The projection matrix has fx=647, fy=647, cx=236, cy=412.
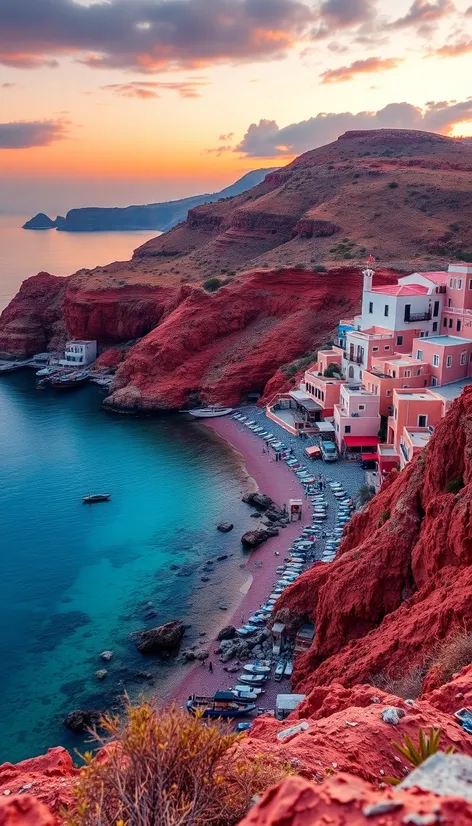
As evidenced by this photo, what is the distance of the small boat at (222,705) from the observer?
79.8 ft

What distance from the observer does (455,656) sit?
14031mm

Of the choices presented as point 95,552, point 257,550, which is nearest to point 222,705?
point 257,550

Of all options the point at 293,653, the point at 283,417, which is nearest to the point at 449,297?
the point at 283,417

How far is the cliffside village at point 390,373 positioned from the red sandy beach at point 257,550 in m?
4.55

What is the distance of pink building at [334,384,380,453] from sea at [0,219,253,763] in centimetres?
865

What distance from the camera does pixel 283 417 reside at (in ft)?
199

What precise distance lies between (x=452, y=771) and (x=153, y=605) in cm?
2991

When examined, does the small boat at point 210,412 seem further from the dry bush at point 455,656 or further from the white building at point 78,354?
the dry bush at point 455,656

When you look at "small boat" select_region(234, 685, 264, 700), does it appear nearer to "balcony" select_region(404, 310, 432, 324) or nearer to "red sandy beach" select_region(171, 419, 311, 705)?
"red sandy beach" select_region(171, 419, 311, 705)

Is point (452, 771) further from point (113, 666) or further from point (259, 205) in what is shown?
point (259, 205)

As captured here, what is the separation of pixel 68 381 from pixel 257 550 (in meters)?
50.3

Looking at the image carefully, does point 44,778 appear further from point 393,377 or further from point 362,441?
point 393,377

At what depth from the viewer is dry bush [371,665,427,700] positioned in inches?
587

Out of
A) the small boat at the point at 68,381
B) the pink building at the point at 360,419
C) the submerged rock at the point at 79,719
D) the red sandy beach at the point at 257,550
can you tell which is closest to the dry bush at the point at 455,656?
the red sandy beach at the point at 257,550
